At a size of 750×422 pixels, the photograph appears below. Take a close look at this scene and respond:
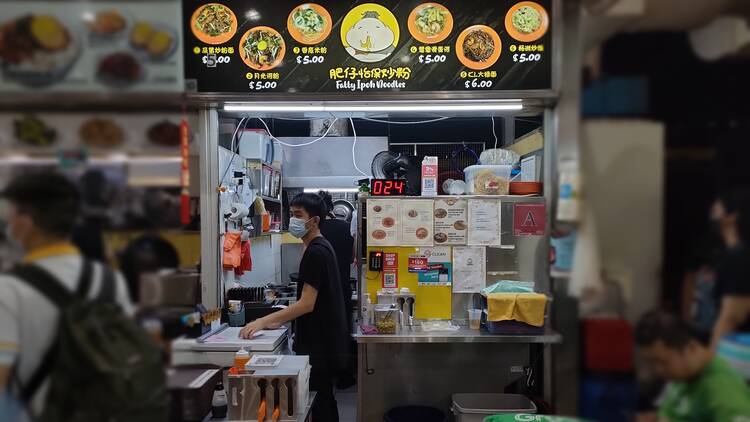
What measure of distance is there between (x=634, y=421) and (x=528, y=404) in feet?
9.62

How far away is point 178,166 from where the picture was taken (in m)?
0.75

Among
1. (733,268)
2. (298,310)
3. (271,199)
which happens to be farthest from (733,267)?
(271,199)

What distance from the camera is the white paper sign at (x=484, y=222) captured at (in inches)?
143

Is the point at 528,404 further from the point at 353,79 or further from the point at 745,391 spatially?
the point at 745,391

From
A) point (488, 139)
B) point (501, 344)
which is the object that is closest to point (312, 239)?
point (501, 344)

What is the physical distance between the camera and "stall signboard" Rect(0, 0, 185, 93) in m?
0.63

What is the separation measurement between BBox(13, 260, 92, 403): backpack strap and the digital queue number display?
10.1 ft

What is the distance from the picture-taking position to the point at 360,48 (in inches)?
108

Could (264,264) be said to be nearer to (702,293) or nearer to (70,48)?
(70,48)

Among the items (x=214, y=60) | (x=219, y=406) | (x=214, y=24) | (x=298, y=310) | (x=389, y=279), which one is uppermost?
(x=214, y=24)

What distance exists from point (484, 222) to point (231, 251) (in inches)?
84.9

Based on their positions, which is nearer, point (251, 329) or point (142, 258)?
point (142, 258)

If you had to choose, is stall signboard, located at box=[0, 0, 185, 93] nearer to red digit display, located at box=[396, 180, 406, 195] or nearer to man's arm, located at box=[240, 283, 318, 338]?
man's arm, located at box=[240, 283, 318, 338]

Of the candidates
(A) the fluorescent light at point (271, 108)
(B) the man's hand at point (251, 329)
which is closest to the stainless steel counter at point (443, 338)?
(B) the man's hand at point (251, 329)
